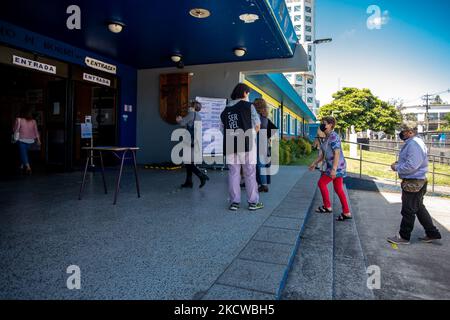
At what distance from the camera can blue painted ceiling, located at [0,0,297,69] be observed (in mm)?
4926

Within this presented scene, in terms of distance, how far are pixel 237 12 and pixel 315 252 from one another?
14.0ft

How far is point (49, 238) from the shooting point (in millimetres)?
2516

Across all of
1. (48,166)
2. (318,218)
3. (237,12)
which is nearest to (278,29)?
(237,12)

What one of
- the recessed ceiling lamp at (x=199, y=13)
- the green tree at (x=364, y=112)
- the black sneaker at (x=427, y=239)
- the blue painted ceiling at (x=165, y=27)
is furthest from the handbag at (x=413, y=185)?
the green tree at (x=364, y=112)

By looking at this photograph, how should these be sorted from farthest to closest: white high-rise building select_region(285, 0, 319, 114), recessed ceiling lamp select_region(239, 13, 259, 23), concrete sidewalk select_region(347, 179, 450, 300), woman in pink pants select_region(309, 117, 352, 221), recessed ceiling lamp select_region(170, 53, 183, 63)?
white high-rise building select_region(285, 0, 319, 114) → recessed ceiling lamp select_region(170, 53, 183, 63) → recessed ceiling lamp select_region(239, 13, 259, 23) → woman in pink pants select_region(309, 117, 352, 221) → concrete sidewalk select_region(347, 179, 450, 300)

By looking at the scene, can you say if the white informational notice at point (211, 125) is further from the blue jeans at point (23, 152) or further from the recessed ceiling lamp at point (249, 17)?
the blue jeans at point (23, 152)

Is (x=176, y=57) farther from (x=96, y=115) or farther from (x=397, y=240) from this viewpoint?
(x=397, y=240)

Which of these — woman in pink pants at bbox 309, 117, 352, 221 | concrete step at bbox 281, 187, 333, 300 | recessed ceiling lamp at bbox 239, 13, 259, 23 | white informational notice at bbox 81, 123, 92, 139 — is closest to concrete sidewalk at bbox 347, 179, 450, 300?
concrete step at bbox 281, 187, 333, 300

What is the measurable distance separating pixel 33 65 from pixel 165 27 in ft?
10.1

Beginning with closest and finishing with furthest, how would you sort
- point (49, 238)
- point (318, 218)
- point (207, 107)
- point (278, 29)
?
point (49, 238) → point (318, 218) → point (278, 29) → point (207, 107)

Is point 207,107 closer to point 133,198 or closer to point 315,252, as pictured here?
point 133,198

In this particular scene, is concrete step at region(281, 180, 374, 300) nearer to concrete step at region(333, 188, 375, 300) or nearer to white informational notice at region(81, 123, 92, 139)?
concrete step at region(333, 188, 375, 300)

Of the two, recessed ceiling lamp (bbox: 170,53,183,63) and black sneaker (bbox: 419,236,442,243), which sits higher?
recessed ceiling lamp (bbox: 170,53,183,63)

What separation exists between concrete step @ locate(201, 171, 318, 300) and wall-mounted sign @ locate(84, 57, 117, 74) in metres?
6.61
